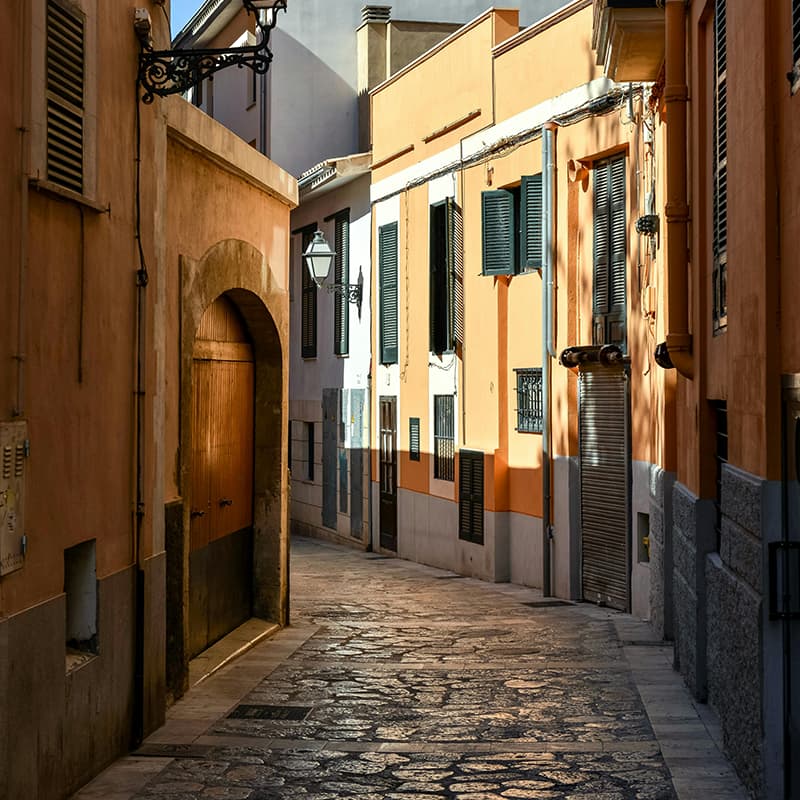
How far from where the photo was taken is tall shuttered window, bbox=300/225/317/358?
26953 mm

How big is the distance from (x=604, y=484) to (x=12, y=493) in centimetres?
982

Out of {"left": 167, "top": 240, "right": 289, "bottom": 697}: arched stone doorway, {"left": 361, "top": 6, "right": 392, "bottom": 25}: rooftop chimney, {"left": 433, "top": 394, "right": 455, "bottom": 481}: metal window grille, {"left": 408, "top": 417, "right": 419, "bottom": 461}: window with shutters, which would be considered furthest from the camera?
{"left": 361, "top": 6, "right": 392, "bottom": 25}: rooftop chimney

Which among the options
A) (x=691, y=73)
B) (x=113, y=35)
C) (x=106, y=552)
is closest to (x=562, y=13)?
(x=691, y=73)

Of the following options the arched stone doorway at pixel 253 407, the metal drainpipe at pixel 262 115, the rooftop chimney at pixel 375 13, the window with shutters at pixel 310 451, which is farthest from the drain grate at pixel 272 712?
the metal drainpipe at pixel 262 115

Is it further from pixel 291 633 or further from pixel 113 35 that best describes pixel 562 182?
pixel 113 35

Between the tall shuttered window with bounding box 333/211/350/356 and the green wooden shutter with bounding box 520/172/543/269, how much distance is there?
783cm

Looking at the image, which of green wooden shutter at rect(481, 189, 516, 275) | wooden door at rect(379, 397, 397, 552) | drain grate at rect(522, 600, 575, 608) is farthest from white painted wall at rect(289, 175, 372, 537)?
drain grate at rect(522, 600, 575, 608)

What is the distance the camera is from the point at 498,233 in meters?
18.1

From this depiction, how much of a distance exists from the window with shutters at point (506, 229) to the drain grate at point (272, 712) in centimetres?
879

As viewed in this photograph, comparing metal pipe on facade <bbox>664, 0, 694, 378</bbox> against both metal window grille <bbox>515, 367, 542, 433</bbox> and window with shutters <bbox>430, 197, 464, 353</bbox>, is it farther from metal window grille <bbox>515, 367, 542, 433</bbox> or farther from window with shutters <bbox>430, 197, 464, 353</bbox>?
window with shutters <bbox>430, 197, 464, 353</bbox>

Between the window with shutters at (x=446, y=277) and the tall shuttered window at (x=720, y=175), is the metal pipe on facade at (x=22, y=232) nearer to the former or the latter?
the tall shuttered window at (x=720, y=175)

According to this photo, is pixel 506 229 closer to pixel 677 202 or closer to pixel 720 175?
pixel 677 202

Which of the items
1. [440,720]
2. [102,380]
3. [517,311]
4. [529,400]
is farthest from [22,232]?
[517,311]

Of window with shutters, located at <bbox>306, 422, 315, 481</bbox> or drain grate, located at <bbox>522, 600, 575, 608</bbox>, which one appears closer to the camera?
drain grate, located at <bbox>522, 600, 575, 608</bbox>
